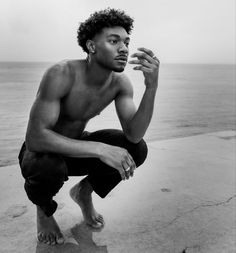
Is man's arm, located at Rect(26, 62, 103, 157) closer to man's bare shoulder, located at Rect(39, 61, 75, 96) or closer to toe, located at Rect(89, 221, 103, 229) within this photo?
man's bare shoulder, located at Rect(39, 61, 75, 96)

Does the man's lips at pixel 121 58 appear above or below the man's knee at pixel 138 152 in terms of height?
above

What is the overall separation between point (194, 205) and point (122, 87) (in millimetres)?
1059

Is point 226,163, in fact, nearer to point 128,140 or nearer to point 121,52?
point 128,140

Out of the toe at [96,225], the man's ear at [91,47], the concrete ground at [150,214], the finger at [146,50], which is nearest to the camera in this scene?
the finger at [146,50]

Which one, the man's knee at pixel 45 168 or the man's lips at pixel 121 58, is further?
the man's lips at pixel 121 58

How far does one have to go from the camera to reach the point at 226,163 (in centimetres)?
408

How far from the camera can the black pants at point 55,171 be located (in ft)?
7.10

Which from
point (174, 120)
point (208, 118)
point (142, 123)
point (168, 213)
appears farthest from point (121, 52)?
point (208, 118)

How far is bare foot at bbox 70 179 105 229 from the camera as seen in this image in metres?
2.50

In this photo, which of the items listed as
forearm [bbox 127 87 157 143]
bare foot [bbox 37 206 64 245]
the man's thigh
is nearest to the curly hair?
forearm [bbox 127 87 157 143]

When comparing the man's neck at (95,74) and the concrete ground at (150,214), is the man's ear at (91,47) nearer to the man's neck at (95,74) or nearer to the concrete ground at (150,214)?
the man's neck at (95,74)

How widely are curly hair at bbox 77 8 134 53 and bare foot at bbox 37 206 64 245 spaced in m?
1.12

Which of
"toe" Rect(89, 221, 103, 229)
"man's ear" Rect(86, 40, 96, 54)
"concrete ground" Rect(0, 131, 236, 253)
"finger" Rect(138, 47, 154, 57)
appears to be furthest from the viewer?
"toe" Rect(89, 221, 103, 229)

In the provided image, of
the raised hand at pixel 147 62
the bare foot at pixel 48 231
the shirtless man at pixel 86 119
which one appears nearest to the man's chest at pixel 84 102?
the shirtless man at pixel 86 119
